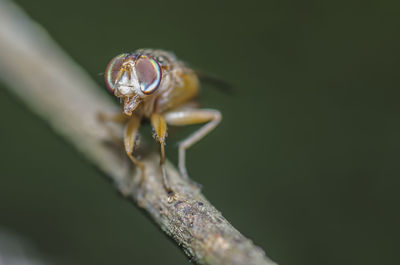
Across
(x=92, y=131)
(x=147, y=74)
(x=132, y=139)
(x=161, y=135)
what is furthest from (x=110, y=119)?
(x=147, y=74)

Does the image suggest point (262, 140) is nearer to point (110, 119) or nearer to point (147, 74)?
point (110, 119)

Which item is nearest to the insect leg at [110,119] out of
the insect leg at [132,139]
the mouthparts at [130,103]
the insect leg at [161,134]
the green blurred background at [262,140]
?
the insect leg at [132,139]

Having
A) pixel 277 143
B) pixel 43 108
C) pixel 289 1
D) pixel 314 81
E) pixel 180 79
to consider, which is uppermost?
pixel 289 1

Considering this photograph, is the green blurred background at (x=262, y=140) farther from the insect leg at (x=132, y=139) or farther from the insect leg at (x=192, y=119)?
the insect leg at (x=132, y=139)

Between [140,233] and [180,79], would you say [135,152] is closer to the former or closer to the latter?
[180,79]

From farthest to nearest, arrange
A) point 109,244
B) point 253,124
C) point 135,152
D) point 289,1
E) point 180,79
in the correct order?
point 289,1 < point 253,124 < point 109,244 < point 180,79 < point 135,152

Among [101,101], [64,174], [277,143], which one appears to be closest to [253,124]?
[277,143]

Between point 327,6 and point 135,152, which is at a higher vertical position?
point 327,6

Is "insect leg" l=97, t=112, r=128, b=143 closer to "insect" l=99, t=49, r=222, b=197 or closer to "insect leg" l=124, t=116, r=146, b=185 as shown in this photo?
"insect" l=99, t=49, r=222, b=197
